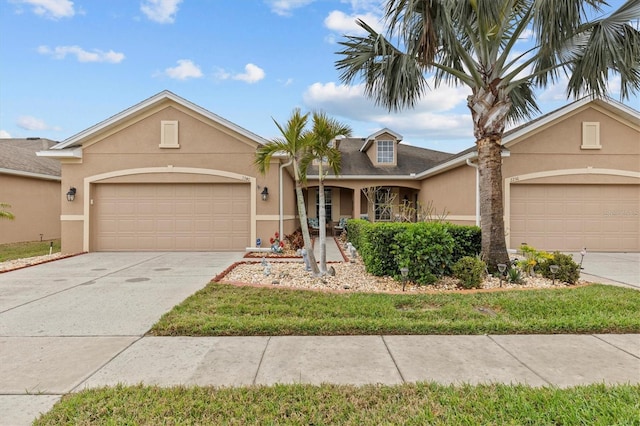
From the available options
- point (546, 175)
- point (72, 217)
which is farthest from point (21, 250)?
point (546, 175)

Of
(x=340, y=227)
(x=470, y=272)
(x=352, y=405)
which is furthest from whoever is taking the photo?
(x=340, y=227)

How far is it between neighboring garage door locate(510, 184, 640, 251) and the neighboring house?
19.2 metres

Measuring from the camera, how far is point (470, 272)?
6148 mm

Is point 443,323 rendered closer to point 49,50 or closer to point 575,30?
point 575,30

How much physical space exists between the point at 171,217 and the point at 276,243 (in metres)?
3.91

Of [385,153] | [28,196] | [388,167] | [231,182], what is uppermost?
[385,153]

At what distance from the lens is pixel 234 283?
655cm

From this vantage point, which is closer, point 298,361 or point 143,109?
point 298,361

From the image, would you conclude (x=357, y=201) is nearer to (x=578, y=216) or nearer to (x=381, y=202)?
(x=381, y=202)

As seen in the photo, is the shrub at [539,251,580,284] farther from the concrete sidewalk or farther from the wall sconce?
the wall sconce

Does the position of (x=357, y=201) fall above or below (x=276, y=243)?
above

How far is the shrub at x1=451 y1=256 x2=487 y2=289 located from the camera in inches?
241

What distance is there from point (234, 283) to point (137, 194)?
7.03m

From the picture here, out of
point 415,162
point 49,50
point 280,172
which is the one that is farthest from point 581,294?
point 49,50
